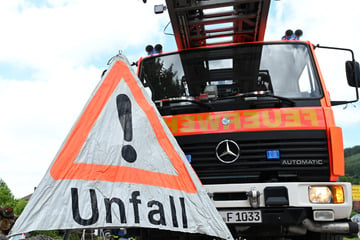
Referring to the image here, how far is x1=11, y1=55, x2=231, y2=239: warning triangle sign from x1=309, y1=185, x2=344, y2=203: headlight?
1.77m

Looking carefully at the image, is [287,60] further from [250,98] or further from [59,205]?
[59,205]

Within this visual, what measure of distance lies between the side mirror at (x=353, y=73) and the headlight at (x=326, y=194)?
4.81ft

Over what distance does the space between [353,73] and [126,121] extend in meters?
3.33

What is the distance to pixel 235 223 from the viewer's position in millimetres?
4312

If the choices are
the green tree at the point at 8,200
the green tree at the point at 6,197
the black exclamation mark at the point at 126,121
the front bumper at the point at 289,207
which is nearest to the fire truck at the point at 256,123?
the front bumper at the point at 289,207

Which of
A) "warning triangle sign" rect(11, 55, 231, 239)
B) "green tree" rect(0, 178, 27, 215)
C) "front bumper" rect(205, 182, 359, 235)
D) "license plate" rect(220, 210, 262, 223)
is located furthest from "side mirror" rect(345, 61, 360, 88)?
"green tree" rect(0, 178, 27, 215)

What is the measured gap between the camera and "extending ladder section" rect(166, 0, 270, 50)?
15.8 feet

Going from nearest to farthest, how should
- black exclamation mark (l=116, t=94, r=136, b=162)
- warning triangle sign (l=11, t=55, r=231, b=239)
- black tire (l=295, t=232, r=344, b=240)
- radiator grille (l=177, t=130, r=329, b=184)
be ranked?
warning triangle sign (l=11, t=55, r=231, b=239)
black exclamation mark (l=116, t=94, r=136, b=162)
radiator grille (l=177, t=130, r=329, b=184)
black tire (l=295, t=232, r=344, b=240)

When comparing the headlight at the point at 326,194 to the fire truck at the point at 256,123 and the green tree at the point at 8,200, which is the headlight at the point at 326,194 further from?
the green tree at the point at 8,200

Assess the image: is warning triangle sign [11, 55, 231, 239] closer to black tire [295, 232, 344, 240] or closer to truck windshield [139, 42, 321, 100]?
truck windshield [139, 42, 321, 100]

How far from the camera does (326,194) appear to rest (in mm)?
4281

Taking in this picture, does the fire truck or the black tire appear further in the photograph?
the black tire

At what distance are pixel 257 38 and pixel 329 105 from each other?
1.35 metres

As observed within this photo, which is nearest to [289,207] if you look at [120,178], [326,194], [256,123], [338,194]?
[326,194]
